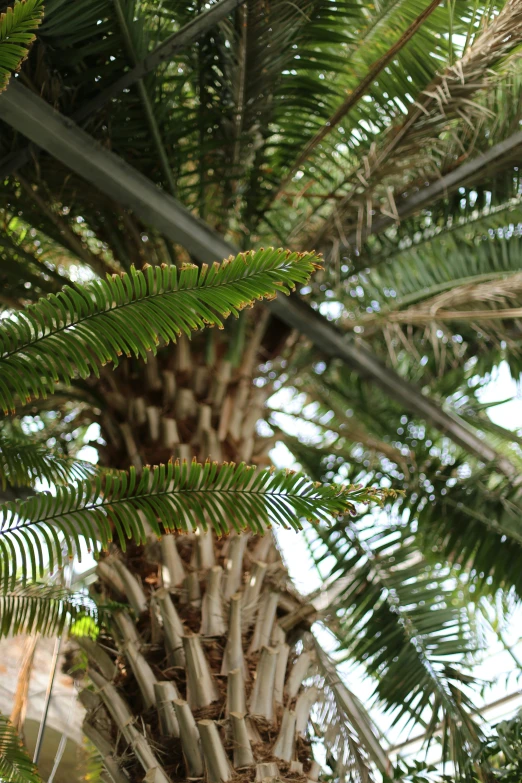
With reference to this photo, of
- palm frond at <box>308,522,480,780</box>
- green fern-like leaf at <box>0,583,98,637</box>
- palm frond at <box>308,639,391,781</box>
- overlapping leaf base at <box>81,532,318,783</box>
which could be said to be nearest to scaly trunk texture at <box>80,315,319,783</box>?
overlapping leaf base at <box>81,532,318,783</box>

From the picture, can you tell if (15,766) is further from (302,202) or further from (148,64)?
(302,202)

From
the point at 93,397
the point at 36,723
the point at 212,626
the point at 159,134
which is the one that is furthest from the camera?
the point at 36,723

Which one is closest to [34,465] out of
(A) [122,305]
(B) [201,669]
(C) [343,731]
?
(A) [122,305]

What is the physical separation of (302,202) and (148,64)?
171 cm

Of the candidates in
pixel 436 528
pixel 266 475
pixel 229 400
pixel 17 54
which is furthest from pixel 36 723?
pixel 17 54

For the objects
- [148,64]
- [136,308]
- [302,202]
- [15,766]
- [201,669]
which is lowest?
[15,766]

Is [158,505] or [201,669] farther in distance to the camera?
[201,669]

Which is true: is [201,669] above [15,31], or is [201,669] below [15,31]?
below

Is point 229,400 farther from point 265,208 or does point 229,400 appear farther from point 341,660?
point 341,660

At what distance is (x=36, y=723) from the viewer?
488 centimetres

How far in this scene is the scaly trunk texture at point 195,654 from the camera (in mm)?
2613

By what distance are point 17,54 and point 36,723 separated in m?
4.15

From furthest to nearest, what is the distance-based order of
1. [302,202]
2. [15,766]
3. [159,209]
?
[302,202] → [159,209] → [15,766]

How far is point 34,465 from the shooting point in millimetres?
2764
